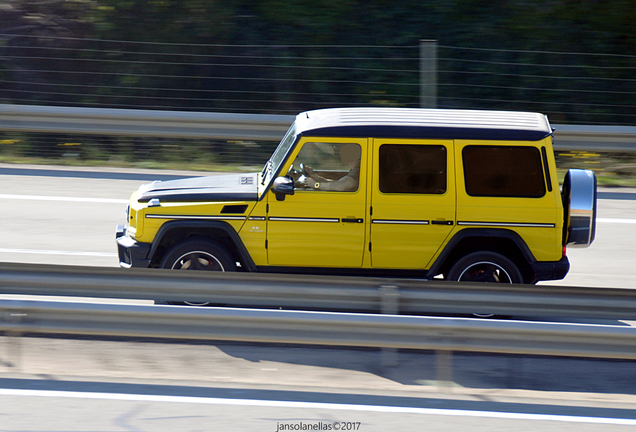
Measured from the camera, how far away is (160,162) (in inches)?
449

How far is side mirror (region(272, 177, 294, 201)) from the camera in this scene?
5828 millimetres

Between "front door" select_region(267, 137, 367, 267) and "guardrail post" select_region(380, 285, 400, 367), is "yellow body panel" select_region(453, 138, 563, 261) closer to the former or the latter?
"front door" select_region(267, 137, 367, 267)

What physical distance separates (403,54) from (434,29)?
3.12 ft

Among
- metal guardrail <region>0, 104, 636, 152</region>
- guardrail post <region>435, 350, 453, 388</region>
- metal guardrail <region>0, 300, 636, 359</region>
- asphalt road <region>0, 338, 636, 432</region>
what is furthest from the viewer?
metal guardrail <region>0, 104, 636, 152</region>

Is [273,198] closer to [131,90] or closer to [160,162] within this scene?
[160,162]

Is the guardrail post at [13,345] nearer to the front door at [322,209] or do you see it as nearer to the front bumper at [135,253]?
the front bumper at [135,253]

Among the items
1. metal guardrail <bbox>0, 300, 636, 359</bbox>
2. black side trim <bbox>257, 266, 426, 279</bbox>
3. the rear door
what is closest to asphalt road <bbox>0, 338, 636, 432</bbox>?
metal guardrail <bbox>0, 300, 636, 359</bbox>

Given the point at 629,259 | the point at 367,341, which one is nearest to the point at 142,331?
the point at 367,341

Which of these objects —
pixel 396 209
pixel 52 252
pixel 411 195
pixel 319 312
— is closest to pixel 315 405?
pixel 319 312

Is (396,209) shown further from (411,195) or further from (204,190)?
(204,190)

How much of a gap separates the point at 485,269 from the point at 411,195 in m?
0.93

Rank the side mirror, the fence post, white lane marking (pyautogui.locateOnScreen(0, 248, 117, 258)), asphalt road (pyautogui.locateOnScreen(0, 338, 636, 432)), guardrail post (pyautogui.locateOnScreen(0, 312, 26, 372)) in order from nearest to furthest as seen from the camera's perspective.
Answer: asphalt road (pyautogui.locateOnScreen(0, 338, 636, 432)) < guardrail post (pyautogui.locateOnScreen(0, 312, 26, 372)) < the side mirror < white lane marking (pyautogui.locateOnScreen(0, 248, 117, 258)) < the fence post

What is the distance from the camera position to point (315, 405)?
14.8 feet

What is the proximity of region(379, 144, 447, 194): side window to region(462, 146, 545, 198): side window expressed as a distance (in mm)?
218
